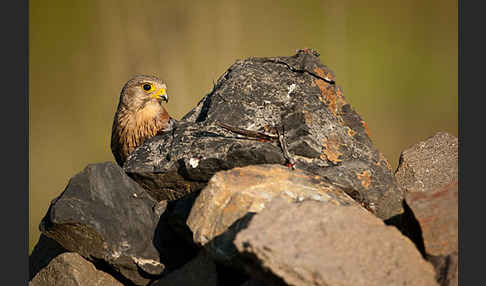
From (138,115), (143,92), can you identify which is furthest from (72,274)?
(143,92)

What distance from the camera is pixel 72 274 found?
2812 millimetres

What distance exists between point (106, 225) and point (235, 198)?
0.81m

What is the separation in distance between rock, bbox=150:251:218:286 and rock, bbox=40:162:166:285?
0.19m

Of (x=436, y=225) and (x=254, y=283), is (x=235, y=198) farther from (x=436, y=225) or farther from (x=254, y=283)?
(x=436, y=225)

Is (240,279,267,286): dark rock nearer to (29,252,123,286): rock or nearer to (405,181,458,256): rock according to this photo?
(405,181,458,256): rock

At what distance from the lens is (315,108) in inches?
133

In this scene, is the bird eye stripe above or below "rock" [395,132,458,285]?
above

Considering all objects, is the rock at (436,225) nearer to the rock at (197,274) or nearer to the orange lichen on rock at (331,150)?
the orange lichen on rock at (331,150)

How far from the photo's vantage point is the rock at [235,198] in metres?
2.38

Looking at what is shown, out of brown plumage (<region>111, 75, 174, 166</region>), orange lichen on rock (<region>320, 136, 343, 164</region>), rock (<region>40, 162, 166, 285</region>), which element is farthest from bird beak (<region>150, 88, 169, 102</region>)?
orange lichen on rock (<region>320, 136, 343, 164</region>)

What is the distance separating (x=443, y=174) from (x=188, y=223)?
6.66 feet

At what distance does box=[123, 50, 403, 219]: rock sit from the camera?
116 inches

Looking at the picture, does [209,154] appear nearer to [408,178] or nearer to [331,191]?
[331,191]

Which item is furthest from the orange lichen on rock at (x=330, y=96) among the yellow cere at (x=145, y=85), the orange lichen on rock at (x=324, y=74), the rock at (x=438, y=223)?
the yellow cere at (x=145, y=85)
